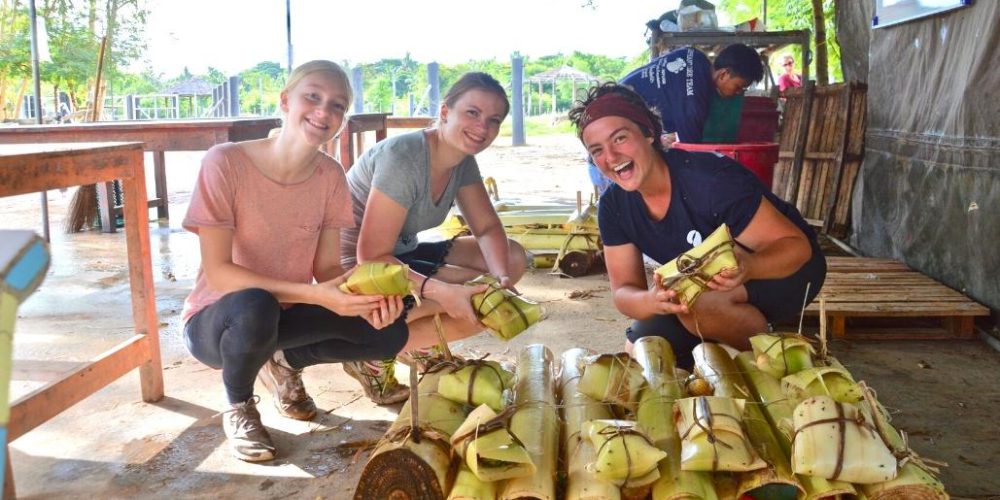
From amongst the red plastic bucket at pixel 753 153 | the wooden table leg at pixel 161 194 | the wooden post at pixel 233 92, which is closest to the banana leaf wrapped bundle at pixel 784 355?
the red plastic bucket at pixel 753 153

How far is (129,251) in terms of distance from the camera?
3.54 m

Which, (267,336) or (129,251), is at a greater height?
(129,251)

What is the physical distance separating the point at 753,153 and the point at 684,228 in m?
2.87

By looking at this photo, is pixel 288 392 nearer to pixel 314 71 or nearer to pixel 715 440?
pixel 314 71

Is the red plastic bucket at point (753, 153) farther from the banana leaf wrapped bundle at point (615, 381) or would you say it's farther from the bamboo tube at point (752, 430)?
the banana leaf wrapped bundle at point (615, 381)

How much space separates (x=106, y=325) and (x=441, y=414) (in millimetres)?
3179

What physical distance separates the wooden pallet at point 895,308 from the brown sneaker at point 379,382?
237 cm

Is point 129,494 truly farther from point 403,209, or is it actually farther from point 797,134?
point 797,134

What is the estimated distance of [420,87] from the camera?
1492 inches

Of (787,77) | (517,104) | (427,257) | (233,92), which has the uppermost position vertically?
(233,92)

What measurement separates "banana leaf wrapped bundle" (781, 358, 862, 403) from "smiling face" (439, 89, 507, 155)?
1621mm

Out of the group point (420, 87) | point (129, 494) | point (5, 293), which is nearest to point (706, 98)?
point (129, 494)

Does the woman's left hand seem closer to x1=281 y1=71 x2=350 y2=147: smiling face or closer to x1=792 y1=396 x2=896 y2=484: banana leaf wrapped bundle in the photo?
x1=281 y1=71 x2=350 y2=147: smiling face

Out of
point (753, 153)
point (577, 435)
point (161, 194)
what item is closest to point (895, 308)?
point (753, 153)
